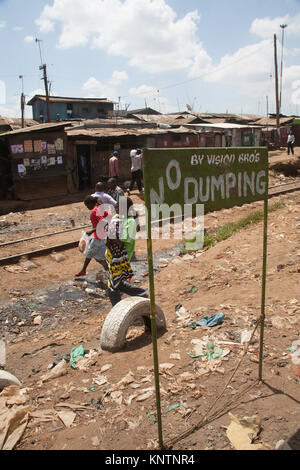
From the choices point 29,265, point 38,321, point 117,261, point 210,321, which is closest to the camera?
point 210,321

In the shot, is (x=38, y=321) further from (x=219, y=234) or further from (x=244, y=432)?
(x=219, y=234)

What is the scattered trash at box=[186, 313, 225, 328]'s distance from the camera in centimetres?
476

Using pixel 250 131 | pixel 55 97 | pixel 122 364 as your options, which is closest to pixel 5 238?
pixel 122 364

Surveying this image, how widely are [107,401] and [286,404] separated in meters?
1.61

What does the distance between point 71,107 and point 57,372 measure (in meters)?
42.7

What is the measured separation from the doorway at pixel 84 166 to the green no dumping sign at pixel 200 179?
15.7 metres

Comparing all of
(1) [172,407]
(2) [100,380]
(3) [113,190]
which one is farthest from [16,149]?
(1) [172,407]

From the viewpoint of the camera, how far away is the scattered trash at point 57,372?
160 inches

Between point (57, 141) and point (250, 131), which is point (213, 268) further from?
point (250, 131)

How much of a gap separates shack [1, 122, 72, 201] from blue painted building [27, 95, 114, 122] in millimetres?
26318

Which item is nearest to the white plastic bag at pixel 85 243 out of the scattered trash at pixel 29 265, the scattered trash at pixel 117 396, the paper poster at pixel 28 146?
the scattered trash at pixel 29 265

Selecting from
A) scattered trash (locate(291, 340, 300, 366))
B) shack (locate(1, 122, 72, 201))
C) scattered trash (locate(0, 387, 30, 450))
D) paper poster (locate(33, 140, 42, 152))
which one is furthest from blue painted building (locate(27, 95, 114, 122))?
scattered trash (locate(291, 340, 300, 366))

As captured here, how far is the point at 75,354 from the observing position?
4.57 m

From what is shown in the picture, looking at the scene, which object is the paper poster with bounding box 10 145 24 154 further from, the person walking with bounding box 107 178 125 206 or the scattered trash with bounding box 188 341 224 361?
the scattered trash with bounding box 188 341 224 361
